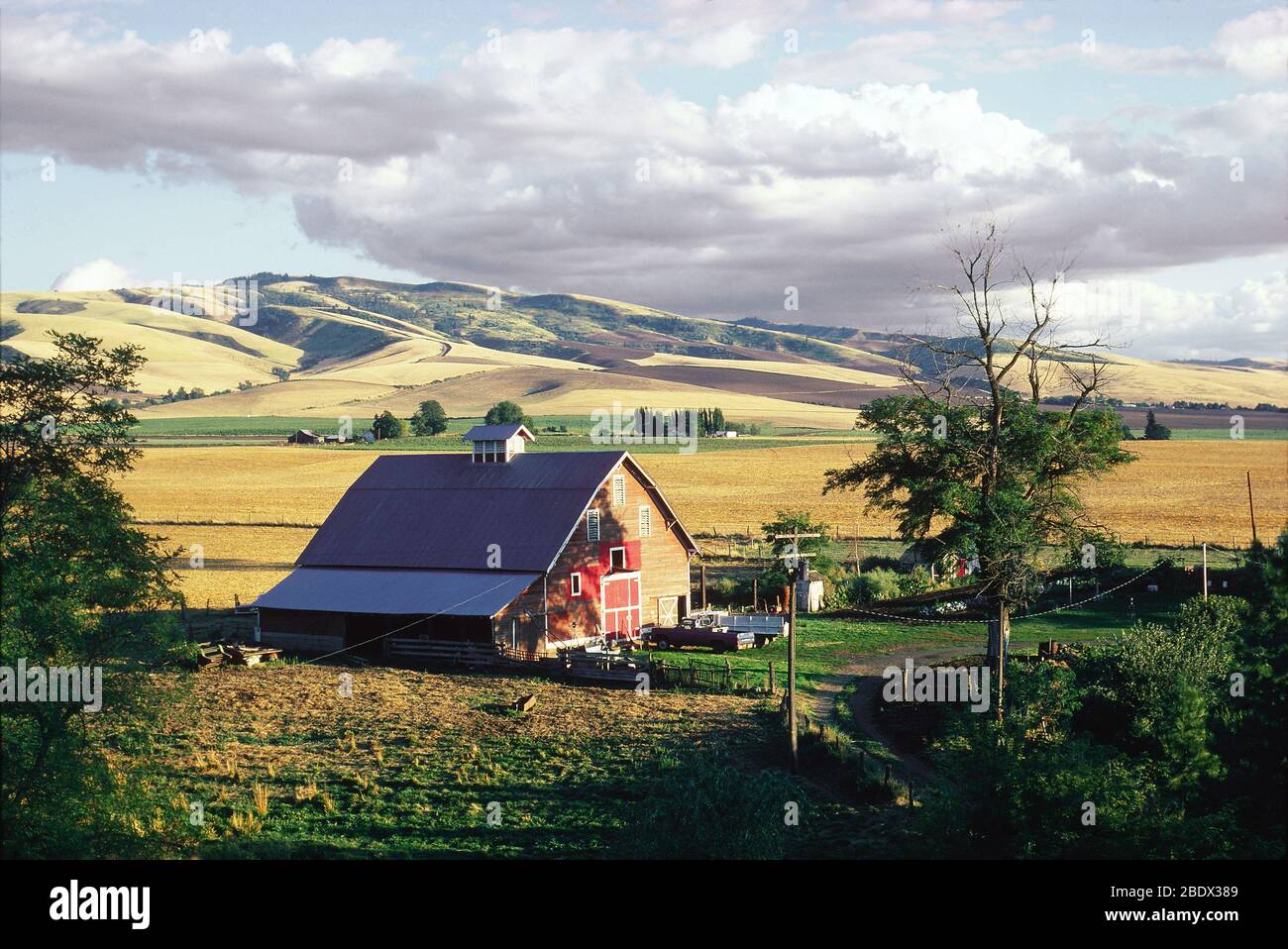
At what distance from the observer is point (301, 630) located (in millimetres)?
48750

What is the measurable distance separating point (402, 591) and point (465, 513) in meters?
5.25

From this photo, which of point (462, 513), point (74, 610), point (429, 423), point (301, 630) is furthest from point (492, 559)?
point (429, 423)

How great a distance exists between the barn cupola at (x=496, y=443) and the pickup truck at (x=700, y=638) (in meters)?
11.3

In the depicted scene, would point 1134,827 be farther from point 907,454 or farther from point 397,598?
point 397,598

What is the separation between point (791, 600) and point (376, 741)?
12.7 meters

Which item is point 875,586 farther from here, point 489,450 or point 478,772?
point 478,772

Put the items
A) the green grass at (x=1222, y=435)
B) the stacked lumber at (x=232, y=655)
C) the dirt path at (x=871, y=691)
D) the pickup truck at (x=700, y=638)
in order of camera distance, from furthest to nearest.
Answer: the green grass at (x=1222, y=435), the pickup truck at (x=700, y=638), the stacked lumber at (x=232, y=655), the dirt path at (x=871, y=691)

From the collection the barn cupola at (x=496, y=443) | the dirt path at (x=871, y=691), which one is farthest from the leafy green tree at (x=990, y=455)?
the barn cupola at (x=496, y=443)

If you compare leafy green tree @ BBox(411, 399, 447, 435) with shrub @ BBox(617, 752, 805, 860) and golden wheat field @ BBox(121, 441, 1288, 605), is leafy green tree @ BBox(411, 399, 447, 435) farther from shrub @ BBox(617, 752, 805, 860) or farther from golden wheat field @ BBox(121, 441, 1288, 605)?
shrub @ BBox(617, 752, 805, 860)

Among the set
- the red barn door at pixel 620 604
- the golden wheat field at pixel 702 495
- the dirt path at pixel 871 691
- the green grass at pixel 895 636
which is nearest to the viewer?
the dirt path at pixel 871 691

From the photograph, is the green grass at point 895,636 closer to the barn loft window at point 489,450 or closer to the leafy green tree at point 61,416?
the barn loft window at point 489,450

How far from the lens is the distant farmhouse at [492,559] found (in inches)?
1845

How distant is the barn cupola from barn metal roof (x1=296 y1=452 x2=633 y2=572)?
440 millimetres
